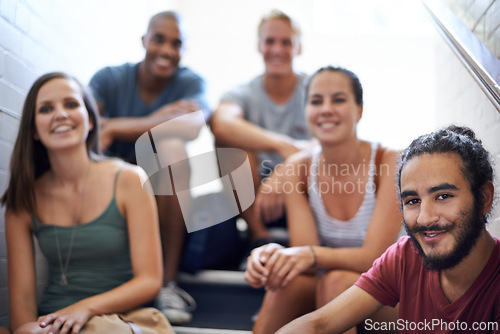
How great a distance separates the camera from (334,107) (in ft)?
2.92

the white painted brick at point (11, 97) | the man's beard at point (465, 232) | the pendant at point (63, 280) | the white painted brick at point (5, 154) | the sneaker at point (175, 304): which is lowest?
the sneaker at point (175, 304)

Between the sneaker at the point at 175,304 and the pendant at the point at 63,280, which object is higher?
the pendant at the point at 63,280

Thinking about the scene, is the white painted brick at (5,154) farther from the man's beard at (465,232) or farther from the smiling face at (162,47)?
the man's beard at (465,232)

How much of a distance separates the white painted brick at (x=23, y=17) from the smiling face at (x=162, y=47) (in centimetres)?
36

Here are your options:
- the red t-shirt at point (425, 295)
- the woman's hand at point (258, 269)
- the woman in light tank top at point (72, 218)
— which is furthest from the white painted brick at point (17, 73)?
the red t-shirt at point (425, 295)

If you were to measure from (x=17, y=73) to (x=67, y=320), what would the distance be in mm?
662

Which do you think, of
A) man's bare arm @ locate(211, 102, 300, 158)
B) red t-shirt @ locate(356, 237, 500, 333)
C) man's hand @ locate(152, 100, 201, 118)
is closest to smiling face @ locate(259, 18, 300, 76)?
man's bare arm @ locate(211, 102, 300, 158)

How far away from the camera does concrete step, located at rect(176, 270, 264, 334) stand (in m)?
1.11

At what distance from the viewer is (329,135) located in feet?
3.01

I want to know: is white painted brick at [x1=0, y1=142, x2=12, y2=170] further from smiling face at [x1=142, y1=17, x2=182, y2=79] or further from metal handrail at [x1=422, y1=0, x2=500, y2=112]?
metal handrail at [x1=422, y1=0, x2=500, y2=112]

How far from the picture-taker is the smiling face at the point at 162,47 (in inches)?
60.7

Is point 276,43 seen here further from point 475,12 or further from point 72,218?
point 72,218

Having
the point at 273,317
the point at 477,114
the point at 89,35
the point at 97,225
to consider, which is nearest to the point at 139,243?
the point at 97,225

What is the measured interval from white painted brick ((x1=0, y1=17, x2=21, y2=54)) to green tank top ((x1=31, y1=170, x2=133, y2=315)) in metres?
0.45
